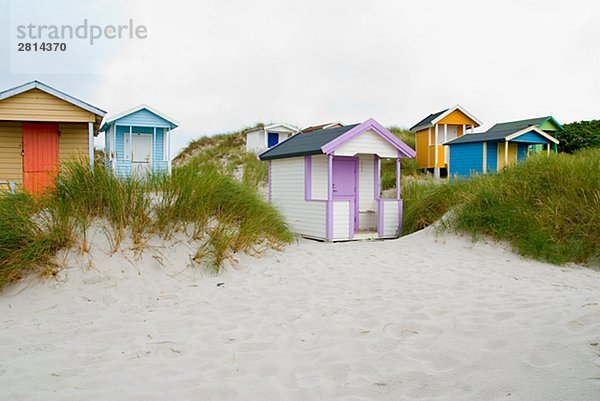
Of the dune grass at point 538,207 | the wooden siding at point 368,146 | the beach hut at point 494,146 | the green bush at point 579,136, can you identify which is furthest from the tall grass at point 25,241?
the green bush at point 579,136

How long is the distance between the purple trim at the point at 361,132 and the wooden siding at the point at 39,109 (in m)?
7.05

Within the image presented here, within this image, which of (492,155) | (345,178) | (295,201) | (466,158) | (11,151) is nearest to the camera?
(295,201)

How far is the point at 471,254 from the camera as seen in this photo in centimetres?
995

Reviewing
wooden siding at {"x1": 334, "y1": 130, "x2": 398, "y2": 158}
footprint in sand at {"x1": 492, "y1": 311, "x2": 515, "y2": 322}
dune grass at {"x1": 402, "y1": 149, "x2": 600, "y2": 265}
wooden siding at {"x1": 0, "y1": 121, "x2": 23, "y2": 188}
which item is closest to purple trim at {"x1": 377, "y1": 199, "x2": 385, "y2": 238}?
dune grass at {"x1": 402, "y1": 149, "x2": 600, "y2": 265}

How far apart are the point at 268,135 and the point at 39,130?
48.1 feet

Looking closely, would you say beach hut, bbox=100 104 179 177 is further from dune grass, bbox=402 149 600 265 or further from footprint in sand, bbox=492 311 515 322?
footprint in sand, bbox=492 311 515 322

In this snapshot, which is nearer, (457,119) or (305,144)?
(305,144)

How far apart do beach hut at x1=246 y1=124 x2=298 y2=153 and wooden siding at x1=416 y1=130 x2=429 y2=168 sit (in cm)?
716

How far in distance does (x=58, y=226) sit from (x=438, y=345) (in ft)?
19.8

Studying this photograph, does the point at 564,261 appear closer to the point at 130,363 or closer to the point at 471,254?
the point at 471,254

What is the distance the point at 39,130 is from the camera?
14.6 m

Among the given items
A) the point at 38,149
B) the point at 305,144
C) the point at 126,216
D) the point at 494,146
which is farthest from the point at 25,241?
the point at 494,146

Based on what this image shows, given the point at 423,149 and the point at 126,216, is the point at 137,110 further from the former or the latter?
the point at 423,149

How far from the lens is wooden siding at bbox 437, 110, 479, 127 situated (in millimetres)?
24391
